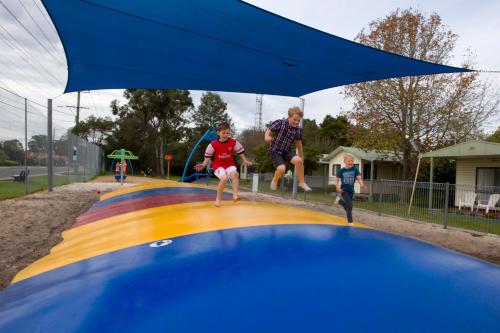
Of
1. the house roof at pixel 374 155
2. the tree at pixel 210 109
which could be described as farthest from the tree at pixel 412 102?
the tree at pixel 210 109

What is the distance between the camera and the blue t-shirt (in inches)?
195

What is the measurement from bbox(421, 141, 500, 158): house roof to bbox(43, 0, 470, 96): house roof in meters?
9.58

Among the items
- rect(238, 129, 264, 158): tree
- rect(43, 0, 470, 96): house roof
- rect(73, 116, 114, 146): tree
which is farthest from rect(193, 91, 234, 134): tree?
rect(43, 0, 470, 96): house roof

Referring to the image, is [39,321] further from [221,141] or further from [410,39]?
[410,39]

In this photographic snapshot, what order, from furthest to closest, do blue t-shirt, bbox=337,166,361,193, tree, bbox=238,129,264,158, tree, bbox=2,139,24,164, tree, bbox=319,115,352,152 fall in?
tree, bbox=319,115,352,152, tree, bbox=238,129,264,158, tree, bbox=2,139,24,164, blue t-shirt, bbox=337,166,361,193

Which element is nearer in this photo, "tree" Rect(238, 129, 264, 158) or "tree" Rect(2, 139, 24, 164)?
"tree" Rect(2, 139, 24, 164)

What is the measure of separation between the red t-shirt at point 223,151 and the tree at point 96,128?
43.7 metres

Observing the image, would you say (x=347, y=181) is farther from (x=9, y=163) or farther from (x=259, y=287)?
(x=9, y=163)

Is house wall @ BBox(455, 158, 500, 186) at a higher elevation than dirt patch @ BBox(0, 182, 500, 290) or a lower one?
higher

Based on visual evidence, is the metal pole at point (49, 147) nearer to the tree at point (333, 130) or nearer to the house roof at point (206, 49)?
the house roof at point (206, 49)

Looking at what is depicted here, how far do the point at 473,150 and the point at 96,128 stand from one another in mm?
42884

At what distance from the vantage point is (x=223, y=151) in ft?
17.2

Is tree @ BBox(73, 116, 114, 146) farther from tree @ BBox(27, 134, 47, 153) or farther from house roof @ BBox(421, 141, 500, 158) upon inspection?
house roof @ BBox(421, 141, 500, 158)

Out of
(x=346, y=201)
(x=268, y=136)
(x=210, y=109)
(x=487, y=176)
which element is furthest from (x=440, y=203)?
(x=210, y=109)
